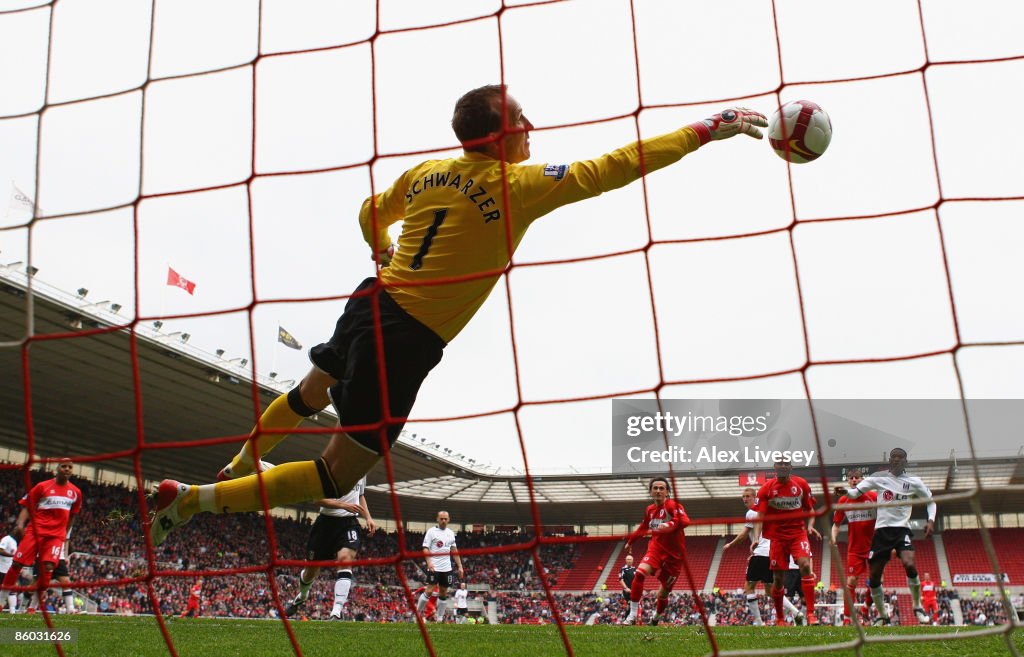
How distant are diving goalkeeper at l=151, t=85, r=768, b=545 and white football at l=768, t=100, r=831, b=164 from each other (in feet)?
1.29

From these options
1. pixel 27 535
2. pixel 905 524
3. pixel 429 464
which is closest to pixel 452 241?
pixel 905 524

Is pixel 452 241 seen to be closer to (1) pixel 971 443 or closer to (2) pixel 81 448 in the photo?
(1) pixel 971 443

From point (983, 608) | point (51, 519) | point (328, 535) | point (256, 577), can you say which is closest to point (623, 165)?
point (328, 535)

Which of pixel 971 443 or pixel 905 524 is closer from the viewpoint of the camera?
pixel 971 443

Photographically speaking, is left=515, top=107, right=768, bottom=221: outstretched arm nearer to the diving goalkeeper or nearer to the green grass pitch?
the diving goalkeeper

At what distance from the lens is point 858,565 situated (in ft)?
29.3

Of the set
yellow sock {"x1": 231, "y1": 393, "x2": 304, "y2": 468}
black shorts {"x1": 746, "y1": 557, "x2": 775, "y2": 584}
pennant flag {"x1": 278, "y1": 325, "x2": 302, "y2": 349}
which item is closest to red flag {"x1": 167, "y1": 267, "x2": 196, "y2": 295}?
pennant flag {"x1": 278, "y1": 325, "x2": 302, "y2": 349}

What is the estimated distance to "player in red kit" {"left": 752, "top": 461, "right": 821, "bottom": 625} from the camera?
807 cm

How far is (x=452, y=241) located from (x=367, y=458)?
2.74 feet

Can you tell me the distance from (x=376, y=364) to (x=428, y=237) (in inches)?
19.7

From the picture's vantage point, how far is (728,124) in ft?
10.3

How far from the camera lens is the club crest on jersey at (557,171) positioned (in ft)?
10.3

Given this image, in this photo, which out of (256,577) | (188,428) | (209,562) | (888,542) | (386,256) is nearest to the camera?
(386,256)

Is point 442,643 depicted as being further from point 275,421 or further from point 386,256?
point 386,256
